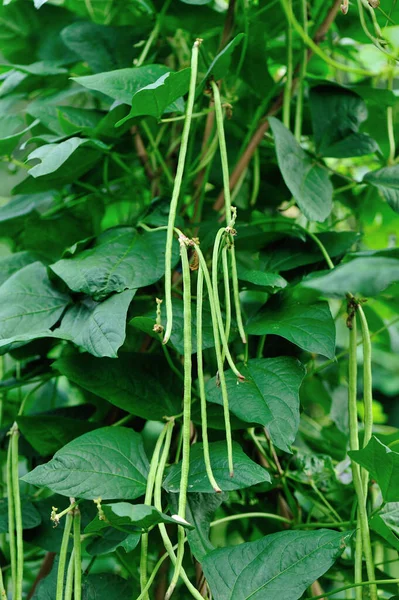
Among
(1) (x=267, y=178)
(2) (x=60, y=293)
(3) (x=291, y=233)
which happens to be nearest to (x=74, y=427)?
(2) (x=60, y=293)

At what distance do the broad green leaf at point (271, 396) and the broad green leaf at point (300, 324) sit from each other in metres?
0.02

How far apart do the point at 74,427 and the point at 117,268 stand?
0.15 meters

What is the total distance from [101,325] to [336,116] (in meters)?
0.33

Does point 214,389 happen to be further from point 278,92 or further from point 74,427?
point 278,92

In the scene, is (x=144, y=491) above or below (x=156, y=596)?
above

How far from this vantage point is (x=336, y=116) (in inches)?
25.3

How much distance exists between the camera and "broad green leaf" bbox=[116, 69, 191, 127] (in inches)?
18.5

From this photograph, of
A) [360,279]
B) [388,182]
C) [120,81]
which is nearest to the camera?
[360,279]

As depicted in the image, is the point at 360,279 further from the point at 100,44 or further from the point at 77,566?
the point at 100,44

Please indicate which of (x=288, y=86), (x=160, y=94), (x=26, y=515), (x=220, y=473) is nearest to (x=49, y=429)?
(x=26, y=515)

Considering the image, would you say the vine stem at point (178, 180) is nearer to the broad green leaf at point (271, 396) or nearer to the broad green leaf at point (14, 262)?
the broad green leaf at point (271, 396)

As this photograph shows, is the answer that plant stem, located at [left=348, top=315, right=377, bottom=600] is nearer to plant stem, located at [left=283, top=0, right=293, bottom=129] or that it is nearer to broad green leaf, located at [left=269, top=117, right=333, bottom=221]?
broad green leaf, located at [left=269, top=117, right=333, bottom=221]

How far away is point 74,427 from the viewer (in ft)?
1.84

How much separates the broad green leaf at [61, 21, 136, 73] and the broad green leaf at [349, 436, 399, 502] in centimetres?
44
